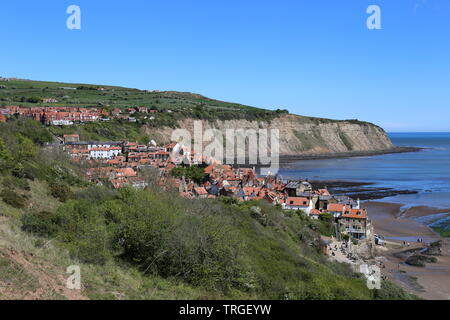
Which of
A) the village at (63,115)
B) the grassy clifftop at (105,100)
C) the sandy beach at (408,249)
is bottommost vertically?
the sandy beach at (408,249)

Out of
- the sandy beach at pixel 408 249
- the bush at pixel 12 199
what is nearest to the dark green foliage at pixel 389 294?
the sandy beach at pixel 408 249

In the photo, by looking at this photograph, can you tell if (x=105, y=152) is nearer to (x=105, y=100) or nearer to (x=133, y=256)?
(x=133, y=256)

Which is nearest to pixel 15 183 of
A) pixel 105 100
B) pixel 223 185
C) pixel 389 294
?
pixel 389 294

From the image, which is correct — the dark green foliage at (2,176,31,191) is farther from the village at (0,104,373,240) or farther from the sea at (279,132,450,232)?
the sea at (279,132,450,232)

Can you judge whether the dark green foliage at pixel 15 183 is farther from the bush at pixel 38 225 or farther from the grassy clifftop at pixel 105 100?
the grassy clifftop at pixel 105 100

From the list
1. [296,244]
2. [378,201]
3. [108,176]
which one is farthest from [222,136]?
[296,244]

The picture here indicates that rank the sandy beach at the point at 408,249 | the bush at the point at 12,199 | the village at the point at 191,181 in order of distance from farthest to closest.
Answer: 1. the village at the point at 191,181
2. the sandy beach at the point at 408,249
3. the bush at the point at 12,199
